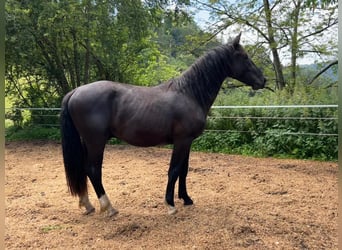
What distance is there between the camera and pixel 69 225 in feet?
9.15

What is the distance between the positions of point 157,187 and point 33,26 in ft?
20.4

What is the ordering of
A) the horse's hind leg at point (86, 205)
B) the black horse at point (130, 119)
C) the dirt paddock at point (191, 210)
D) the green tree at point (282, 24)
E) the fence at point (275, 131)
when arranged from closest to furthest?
the dirt paddock at point (191, 210)
the black horse at point (130, 119)
the horse's hind leg at point (86, 205)
the fence at point (275, 131)
the green tree at point (282, 24)

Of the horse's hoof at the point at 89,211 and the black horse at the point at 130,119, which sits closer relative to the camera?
the black horse at the point at 130,119

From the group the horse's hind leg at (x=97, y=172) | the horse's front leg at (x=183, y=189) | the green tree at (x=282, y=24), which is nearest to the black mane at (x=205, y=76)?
the horse's front leg at (x=183, y=189)

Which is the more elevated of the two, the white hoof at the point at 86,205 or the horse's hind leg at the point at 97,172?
the horse's hind leg at the point at 97,172

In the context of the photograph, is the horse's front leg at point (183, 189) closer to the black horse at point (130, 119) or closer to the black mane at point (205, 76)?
the black horse at point (130, 119)

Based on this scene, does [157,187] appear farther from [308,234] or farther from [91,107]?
[308,234]

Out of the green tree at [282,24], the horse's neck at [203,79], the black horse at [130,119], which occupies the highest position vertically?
the green tree at [282,24]

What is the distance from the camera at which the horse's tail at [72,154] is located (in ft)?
9.66

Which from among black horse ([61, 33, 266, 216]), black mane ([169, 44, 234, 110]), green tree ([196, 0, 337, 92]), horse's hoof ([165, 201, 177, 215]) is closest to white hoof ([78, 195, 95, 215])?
black horse ([61, 33, 266, 216])

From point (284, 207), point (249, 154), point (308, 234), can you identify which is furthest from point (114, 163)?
point (308, 234)

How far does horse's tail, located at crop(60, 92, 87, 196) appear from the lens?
2.95m

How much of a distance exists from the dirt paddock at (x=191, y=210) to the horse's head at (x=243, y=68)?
1300 mm

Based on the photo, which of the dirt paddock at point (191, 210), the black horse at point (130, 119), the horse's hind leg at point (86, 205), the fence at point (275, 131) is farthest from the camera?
the fence at point (275, 131)
